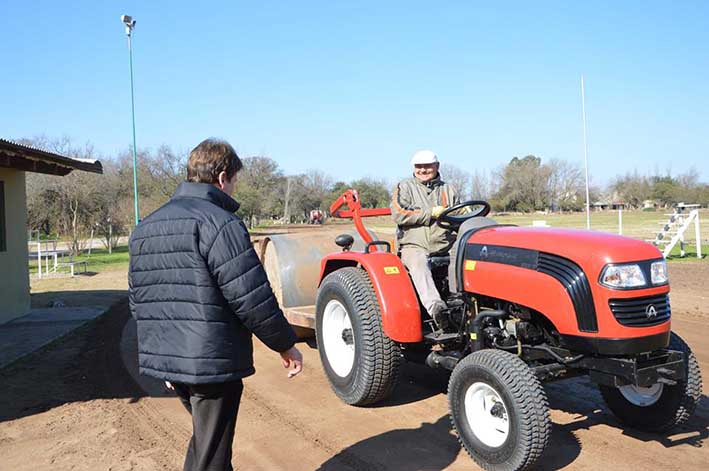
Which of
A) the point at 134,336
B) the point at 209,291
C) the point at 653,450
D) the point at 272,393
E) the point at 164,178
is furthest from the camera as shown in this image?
the point at 164,178

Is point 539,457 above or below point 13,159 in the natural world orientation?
below

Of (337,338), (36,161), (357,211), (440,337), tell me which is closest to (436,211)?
(440,337)

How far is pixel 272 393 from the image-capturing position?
531 cm

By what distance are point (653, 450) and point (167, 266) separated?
3210 mm

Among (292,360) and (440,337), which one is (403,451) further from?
(292,360)

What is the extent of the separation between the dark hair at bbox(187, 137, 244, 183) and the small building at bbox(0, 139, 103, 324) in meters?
7.15

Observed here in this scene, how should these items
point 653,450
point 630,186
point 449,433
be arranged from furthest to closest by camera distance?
point 630,186, point 449,433, point 653,450

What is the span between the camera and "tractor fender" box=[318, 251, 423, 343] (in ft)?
14.7

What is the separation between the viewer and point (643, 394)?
407cm

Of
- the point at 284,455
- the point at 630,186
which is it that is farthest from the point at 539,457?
the point at 630,186

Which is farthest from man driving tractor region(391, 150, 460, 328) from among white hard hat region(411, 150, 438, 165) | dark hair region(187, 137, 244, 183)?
dark hair region(187, 137, 244, 183)

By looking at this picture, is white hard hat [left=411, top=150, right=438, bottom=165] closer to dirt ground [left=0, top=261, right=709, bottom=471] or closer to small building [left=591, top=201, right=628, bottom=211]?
dirt ground [left=0, top=261, right=709, bottom=471]

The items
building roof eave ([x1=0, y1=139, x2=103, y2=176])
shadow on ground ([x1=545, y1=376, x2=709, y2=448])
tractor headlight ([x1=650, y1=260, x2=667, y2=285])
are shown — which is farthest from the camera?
building roof eave ([x1=0, y1=139, x2=103, y2=176])

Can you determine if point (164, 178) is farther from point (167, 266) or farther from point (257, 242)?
point (167, 266)
